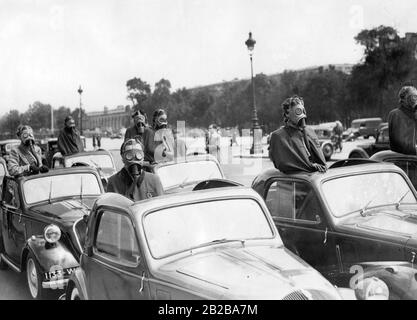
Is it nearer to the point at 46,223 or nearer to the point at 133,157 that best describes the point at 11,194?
the point at 46,223

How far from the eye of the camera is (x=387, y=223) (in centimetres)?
510

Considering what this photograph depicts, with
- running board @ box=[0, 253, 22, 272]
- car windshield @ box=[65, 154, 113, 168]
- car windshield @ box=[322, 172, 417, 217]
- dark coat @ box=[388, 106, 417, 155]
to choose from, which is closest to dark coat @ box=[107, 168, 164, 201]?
car windshield @ box=[322, 172, 417, 217]

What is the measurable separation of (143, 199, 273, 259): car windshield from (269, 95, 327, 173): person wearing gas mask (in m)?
1.66

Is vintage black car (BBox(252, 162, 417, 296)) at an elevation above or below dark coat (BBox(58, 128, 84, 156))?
below

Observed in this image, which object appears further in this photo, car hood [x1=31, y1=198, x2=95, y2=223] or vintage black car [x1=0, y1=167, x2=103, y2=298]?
car hood [x1=31, y1=198, x2=95, y2=223]

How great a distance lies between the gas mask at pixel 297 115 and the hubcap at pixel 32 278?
10.8 ft

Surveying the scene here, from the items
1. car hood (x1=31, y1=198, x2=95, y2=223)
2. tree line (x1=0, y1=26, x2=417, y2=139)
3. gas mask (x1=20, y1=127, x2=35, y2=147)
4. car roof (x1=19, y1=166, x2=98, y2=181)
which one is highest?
tree line (x1=0, y1=26, x2=417, y2=139)

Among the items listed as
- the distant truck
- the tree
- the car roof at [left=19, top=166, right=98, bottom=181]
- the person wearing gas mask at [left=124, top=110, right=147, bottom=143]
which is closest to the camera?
the car roof at [left=19, top=166, right=98, bottom=181]

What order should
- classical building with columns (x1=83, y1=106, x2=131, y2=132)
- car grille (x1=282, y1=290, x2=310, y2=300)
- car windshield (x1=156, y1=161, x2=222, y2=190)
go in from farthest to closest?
1. classical building with columns (x1=83, y1=106, x2=131, y2=132)
2. car windshield (x1=156, y1=161, x2=222, y2=190)
3. car grille (x1=282, y1=290, x2=310, y2=300)

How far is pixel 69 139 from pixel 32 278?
5.43 metres

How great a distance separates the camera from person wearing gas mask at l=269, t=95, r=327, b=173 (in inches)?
234

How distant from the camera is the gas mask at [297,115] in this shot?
6182 millimetres

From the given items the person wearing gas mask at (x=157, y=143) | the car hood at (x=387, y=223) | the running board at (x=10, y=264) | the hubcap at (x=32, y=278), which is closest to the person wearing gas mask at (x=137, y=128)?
the person wearing gas mask at (x=157, y=143)

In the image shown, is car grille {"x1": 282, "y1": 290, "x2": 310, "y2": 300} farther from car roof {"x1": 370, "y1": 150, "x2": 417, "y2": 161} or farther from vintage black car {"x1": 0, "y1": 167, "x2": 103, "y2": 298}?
car roof {"x1": 370, "y1": 150, "x2": 417, "y2": 161}
